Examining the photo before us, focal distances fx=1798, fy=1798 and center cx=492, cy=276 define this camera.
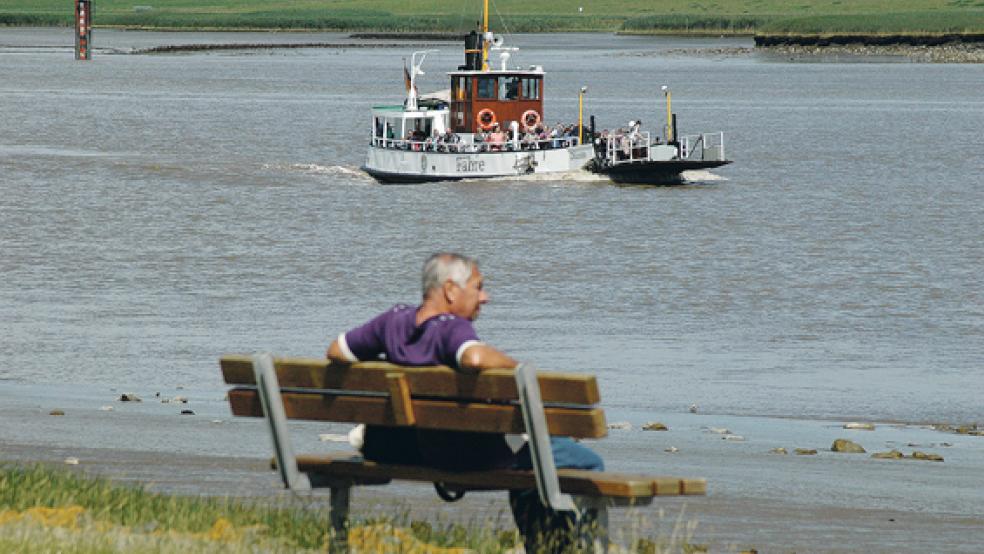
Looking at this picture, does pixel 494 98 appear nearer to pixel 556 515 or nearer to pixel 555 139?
pixel 555 139

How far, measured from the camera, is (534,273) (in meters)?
29.4

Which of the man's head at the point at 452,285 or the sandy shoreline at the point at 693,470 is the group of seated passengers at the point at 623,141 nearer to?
the sandy shoreline at the point at 693,470

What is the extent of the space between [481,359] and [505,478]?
0.67m

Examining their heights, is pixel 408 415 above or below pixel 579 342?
above

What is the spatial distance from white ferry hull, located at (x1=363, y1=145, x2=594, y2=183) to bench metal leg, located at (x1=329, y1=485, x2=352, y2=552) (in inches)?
1594

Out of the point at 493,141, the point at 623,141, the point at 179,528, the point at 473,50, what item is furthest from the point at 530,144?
the point at 179,528

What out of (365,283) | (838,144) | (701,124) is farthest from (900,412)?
(701,124)

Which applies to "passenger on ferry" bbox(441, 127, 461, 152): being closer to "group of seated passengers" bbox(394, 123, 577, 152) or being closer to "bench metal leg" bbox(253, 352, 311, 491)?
"group of seated passengers" bbox(394, 123, 577, 152)

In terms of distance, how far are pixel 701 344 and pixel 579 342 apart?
4.85 ft

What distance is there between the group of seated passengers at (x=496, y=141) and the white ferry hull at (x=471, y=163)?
234 mm

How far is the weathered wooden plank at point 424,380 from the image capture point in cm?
734

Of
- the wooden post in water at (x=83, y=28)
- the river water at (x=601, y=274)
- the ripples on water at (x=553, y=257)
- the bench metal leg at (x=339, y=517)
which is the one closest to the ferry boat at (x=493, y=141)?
the river water at (x=601, y=274)

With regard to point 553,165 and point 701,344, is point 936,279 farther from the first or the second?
point 553,165

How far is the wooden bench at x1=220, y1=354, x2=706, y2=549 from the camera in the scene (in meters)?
7.42
